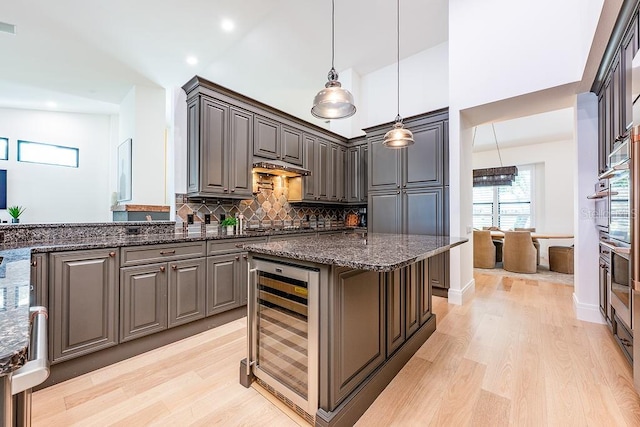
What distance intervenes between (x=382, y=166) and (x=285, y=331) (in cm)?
321

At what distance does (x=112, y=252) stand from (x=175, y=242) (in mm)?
469

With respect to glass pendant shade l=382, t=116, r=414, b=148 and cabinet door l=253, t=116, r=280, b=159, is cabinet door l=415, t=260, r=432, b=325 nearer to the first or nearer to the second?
glass pendant shade l=382, t=116, r=414, b=148

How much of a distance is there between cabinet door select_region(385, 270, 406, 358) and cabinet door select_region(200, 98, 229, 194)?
222cm

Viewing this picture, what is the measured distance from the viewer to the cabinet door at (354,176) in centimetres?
493

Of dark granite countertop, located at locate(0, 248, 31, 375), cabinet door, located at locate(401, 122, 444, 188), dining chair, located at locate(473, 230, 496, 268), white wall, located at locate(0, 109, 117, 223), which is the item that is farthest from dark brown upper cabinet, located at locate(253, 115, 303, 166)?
white wall, located at locate(0, 109, 117, 223)

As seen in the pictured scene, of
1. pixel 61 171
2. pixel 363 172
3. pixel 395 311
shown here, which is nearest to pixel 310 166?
pixel 363 172

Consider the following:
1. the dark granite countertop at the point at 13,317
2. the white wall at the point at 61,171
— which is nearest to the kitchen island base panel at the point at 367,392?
the dark granite countertop at the point at 13,317

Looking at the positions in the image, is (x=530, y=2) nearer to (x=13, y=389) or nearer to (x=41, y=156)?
(x=13, y=389)

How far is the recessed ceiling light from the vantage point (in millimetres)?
3504

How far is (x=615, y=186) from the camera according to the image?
2.08 metres

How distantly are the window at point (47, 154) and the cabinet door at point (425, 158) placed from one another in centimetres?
741

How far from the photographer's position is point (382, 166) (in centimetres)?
429

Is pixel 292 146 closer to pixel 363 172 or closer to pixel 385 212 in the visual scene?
pixel 363 172

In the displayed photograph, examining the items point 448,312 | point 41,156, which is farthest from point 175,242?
point 41,156
